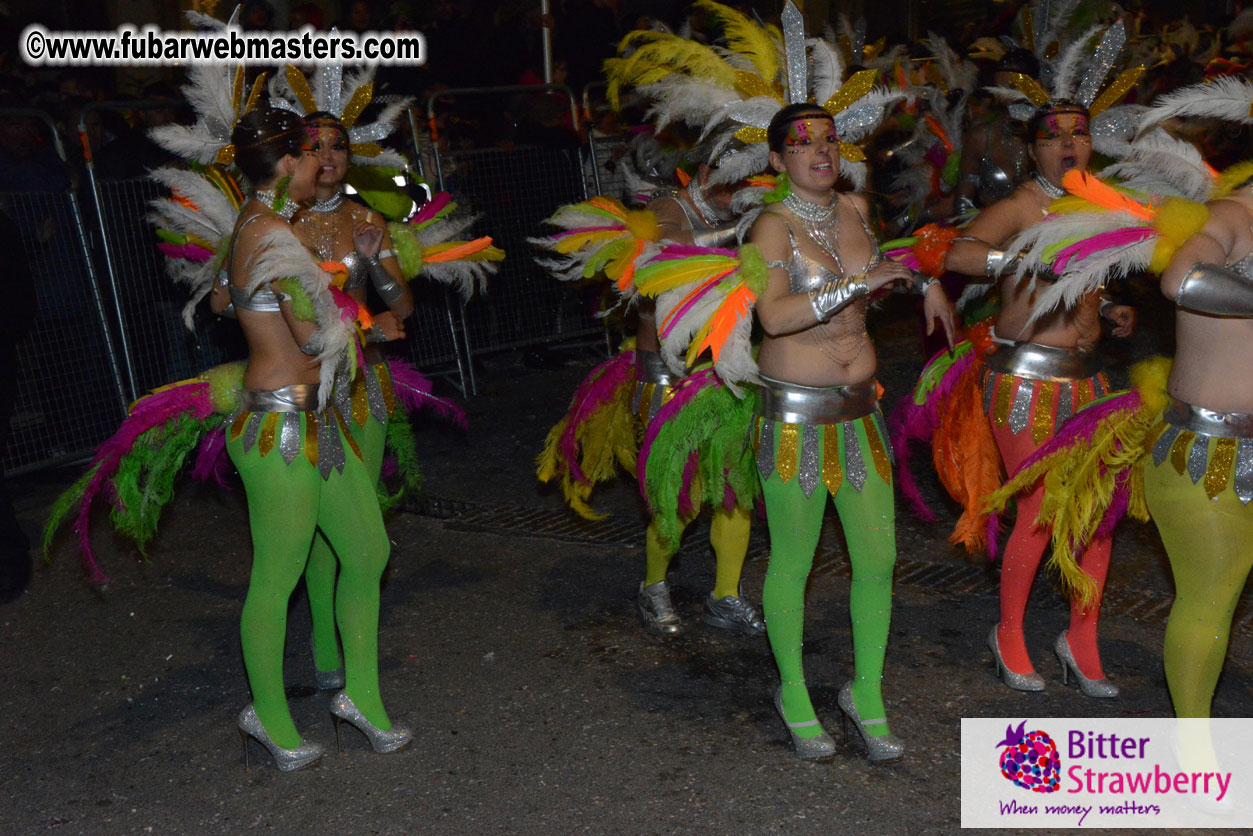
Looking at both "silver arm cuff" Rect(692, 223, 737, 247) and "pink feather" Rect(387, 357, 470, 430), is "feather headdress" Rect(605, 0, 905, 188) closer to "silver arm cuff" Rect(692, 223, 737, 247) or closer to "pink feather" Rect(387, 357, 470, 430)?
"silver arm cuff" Rect(692, 223, 737, 247)

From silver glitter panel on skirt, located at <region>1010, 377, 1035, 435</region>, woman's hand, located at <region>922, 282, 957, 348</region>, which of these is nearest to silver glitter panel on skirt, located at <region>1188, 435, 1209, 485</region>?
woman's hand, located at <region>922, 282, 957, 348</region>

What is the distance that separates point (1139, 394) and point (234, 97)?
2869mm

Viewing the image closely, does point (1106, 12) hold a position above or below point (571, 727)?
above

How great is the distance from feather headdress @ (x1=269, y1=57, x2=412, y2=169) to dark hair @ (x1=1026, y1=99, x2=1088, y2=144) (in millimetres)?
2251

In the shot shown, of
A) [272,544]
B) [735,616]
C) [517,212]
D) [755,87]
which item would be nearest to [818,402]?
[755,87]

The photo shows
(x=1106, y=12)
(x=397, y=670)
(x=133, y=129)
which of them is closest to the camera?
(x=397, y=670)

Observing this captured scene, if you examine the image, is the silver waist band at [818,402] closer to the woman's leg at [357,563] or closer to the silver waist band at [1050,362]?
the silver waist band at [1050,362]

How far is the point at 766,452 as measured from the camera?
11.5 ft

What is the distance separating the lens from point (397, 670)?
4.43 m

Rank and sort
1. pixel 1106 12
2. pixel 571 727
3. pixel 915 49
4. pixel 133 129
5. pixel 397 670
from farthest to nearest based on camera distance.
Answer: pixel 915 49 < pixel 133 129 < pixel 1106 12 < pixel 397 670 < pixel 571 727

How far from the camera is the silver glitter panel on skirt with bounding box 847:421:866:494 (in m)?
3.46

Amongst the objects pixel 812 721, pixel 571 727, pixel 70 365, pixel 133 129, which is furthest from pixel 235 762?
pixel 133 129

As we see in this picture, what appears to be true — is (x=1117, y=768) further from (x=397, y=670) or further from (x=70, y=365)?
(x=70, y=365)

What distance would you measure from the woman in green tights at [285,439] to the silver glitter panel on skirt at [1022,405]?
6.72 ft
